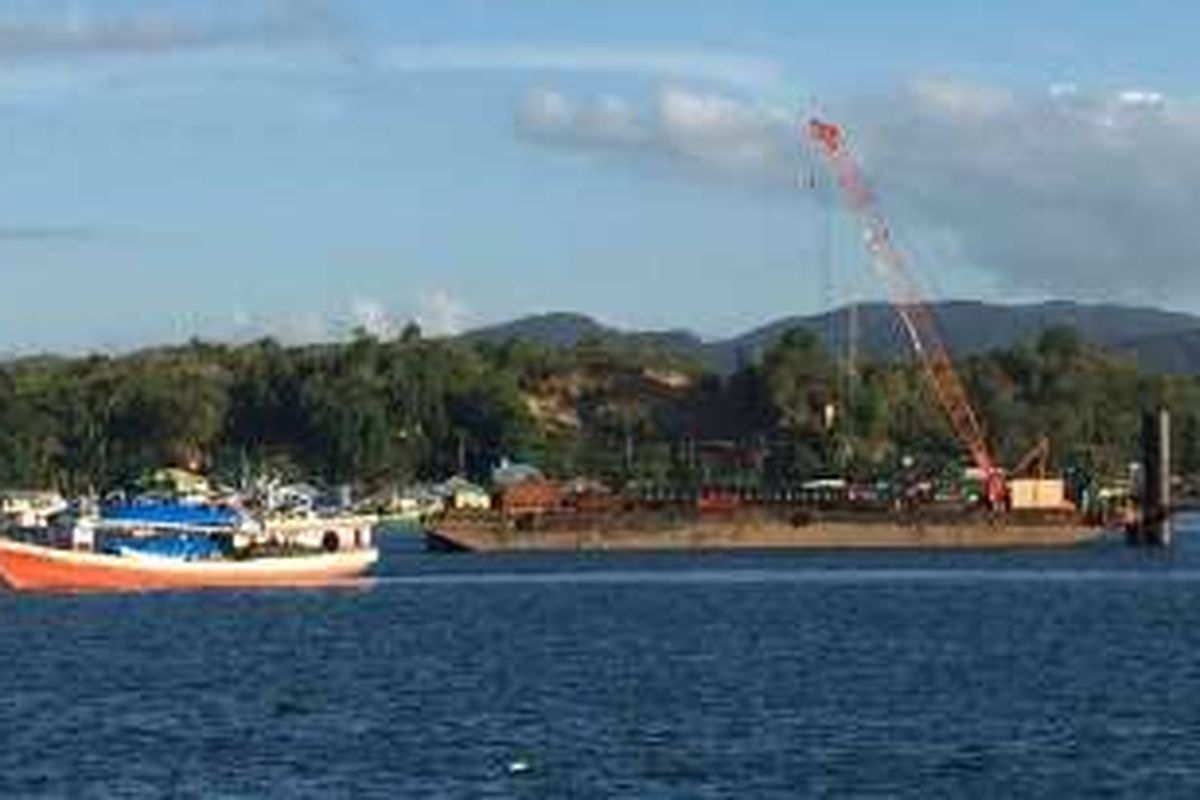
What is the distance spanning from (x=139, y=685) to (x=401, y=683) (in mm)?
8915

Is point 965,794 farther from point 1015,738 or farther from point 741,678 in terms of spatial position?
point 741,678

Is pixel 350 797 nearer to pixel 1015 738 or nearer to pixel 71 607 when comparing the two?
pixel 1015 738

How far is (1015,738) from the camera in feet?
304

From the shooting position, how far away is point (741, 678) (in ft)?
390

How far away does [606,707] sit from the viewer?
105 m

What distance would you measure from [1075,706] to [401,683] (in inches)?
986

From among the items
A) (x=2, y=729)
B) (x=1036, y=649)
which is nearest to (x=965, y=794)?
(x=2, y=729)

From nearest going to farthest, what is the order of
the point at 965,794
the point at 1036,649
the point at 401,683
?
the point at 965,794, the point at 401,683, the point at 1036,649

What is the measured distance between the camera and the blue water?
83125 mm

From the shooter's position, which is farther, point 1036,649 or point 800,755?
point 1036,649

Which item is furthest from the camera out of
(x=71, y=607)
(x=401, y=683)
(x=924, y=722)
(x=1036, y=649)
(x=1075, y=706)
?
(x=71, y=607)

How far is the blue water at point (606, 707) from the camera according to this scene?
273 ft

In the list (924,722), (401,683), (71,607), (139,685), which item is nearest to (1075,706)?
(924,722)

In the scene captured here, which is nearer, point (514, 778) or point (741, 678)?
point (514, 778)
